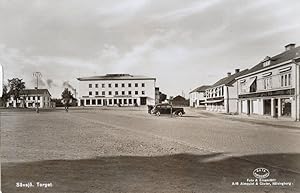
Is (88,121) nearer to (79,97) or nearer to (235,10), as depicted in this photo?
(79,97)

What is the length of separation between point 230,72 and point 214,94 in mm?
254

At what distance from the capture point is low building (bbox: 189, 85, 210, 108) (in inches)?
87.3

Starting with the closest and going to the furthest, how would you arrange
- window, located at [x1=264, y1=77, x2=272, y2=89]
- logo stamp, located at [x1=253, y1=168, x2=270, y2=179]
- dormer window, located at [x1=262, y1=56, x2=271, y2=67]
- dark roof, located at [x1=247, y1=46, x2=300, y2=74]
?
logo stamp, located at [x1=253, y1=168, x2=270, y2=179] < dark roof, located at [x1=247, y1=46, x2=300, y2=74] < dormer window, located at [x1=262, y1=56, x2=271, y2=67] < window, located at [x1=264, y1=77, x2=272, y2=89]

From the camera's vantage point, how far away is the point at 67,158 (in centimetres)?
210

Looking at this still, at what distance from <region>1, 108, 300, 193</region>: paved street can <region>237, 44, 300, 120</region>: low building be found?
0.50 feet

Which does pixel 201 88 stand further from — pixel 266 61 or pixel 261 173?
pixel 261 173

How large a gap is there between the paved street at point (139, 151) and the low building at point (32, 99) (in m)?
0.08

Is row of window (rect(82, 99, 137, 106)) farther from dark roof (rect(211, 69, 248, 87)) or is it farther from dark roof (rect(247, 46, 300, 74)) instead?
dark roof (rect(247, 46, 300, 74))


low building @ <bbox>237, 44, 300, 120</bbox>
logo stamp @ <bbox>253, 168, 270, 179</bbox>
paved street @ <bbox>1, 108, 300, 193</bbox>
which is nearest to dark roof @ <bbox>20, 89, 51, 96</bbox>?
paved street @ <bbox>1, 108, 300, 193</bbox>

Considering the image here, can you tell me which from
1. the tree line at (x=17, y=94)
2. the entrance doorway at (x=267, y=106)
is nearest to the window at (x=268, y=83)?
the entrance doorway at (x=267, y=106)

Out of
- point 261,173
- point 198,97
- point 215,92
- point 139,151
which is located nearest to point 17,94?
point 139,151

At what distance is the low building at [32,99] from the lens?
230 centimetres

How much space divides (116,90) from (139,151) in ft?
1.57

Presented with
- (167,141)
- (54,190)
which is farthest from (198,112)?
(54,190)
